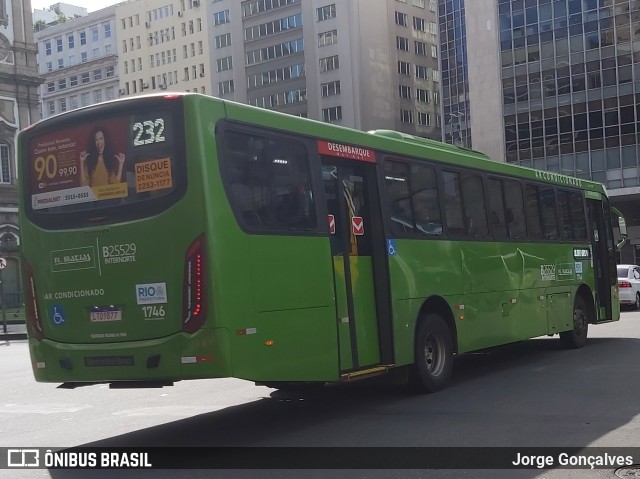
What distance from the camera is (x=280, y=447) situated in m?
8.49

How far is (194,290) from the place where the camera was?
8.24m

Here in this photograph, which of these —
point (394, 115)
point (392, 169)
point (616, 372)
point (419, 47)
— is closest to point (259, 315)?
point (392, 169)

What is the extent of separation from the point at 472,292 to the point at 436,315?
1.18 m

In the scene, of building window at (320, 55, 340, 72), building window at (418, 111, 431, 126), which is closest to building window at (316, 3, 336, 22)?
building window at (320, 55, 340, 72)

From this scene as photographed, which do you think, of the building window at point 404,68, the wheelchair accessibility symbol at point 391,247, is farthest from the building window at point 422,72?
the wheelchair accessibility symbol at point 391,247

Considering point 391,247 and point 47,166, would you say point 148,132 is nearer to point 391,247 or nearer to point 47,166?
point 47,166

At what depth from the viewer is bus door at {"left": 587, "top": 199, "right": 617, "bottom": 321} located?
18.0 metres

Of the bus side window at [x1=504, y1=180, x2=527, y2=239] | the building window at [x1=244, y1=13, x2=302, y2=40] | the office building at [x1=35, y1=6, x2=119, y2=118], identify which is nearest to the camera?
the bus side window at [x1=504, y1=180, x2=527, y2=239]

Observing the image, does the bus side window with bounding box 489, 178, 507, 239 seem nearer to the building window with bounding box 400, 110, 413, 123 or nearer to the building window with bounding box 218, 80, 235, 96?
the building window with bounding box 400, 110, 413, 123

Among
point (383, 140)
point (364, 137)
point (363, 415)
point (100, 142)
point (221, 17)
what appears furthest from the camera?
point (221, 17)

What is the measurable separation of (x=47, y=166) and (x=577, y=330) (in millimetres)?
10793

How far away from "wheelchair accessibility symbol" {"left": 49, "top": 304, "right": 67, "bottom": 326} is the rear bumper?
0.68 ft

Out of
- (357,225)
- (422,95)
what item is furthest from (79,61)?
(357,225)

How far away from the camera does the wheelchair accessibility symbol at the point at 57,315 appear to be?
905cm
